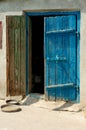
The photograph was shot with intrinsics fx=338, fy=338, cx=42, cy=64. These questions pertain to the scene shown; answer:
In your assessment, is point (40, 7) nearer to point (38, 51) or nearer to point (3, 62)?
point (3, 62)

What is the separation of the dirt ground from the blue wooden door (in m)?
0.35

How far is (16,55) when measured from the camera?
362 inches

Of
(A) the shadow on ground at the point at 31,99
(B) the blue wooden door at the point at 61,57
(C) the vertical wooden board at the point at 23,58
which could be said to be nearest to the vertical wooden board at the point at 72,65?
(B) the blue wooden door at the point at 61,57

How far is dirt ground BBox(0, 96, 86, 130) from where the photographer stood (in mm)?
6910

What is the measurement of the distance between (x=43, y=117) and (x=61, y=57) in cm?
186

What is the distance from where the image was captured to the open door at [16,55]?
9.10m

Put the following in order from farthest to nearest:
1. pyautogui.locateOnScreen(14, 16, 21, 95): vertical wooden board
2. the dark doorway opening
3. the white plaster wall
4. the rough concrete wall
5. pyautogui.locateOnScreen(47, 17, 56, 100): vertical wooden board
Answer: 1. the dark doorway opening
2. the rough concrete wall
3. pyautogui.locateOnScreen(14, 16, 21, 95): vertical wooden board
4. pyautogui.locateOnScreen(47, 17, 56, 100): vertical wooden board
5. the white plaster wall

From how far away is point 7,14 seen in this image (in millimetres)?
9266

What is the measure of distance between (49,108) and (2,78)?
70.1 inches

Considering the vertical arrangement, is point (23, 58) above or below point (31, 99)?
above

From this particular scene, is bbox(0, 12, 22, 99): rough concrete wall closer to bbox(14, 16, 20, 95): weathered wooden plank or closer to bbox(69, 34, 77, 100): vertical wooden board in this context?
bbox(14, 16, 20, 95): weathered wooden plank

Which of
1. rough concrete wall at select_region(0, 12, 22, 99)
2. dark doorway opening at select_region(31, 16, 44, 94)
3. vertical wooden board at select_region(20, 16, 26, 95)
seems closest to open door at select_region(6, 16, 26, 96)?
vertical wooden board at select_region(20, 16, 26, 95)

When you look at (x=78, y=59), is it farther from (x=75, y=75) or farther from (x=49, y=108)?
(x=49, y=108)

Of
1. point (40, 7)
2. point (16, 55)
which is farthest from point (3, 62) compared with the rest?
point (40, 7)
